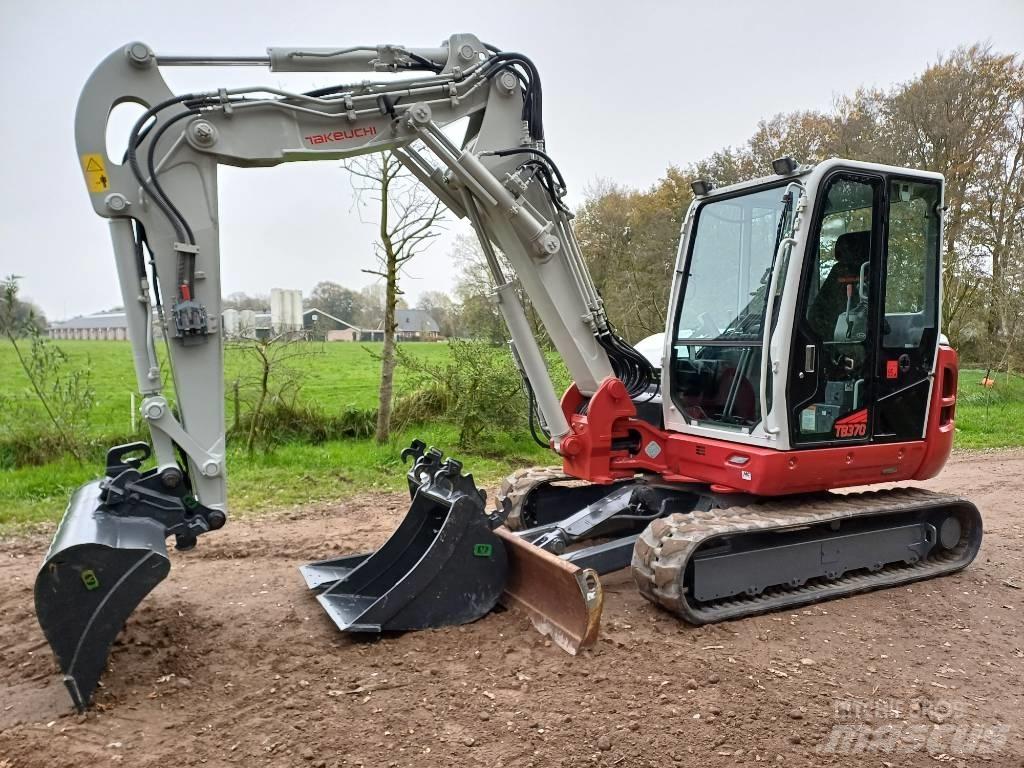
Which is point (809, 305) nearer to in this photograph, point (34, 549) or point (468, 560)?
point (468, 560)

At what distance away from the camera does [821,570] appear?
5.21 meters

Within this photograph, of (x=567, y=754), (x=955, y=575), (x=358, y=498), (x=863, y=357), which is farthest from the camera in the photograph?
(x=358, y=498)

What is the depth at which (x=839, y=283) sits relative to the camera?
502 centimetres

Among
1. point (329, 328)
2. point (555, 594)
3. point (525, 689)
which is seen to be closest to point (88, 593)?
point (525, 689)

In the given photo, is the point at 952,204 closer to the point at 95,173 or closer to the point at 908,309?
the point at 908,309

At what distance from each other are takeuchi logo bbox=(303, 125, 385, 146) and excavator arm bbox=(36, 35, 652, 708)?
2 cm

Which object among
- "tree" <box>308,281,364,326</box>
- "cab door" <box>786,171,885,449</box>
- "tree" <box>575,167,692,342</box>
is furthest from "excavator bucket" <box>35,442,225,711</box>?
"tree" <box>575,167,692,342</box>

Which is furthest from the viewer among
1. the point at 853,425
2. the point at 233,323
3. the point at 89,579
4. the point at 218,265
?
the point at 233,323

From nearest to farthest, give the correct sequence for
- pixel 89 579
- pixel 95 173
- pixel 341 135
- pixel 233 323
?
pixel 89 579 → pixel 95 173 → pixel 341 135 → pixel 233 323

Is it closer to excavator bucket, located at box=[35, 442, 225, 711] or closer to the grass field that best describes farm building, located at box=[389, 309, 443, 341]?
the grass field

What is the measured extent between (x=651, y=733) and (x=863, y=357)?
2.98 meters

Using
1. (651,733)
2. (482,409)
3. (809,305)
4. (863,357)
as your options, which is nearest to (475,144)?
(809,305)

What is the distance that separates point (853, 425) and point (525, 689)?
287 cm

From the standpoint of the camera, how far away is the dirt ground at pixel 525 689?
321 centimetres
